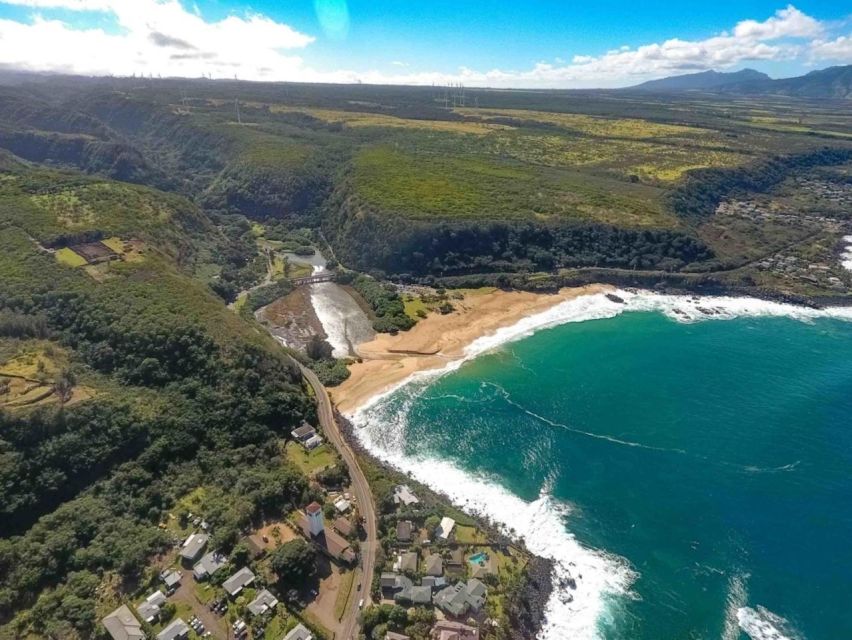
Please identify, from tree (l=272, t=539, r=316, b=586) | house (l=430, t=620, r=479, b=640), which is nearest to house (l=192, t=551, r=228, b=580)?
tree (l=272, t=539, r=316, b=586)

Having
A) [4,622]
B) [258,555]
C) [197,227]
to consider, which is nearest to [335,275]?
[197,227]

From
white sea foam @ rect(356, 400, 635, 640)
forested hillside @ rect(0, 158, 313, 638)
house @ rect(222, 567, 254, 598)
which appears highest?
forested hillside @ rect(0, 158, 313, 638)

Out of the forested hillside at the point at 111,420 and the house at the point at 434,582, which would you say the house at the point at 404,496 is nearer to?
the house at the point at 434,582

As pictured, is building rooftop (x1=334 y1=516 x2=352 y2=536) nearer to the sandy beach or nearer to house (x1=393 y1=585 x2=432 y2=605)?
house (x1=393 y1=585 x2=432 y2=605)

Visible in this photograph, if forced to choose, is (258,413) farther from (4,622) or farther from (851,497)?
(851,497)

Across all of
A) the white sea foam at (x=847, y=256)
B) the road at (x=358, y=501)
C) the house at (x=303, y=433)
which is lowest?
the white sea foam at (x=847, y=256)

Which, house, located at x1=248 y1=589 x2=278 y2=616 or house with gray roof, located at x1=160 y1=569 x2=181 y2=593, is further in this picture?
house with gray roof, located at x1=160 y1=569 x2=181 y2=593

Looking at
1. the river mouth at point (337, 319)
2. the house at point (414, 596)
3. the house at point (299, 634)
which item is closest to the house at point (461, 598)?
the house at point (414, 596)
